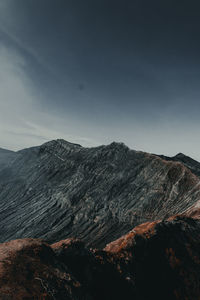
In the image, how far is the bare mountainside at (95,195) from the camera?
2400 cm

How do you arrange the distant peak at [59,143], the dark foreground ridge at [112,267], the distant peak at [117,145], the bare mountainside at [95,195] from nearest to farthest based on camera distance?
1. the dark foreground ridge at [112,267]
2. the bare mountainside at [95,195]
3. the distant peak at [117,145]
4. the distant peak at [59,143]

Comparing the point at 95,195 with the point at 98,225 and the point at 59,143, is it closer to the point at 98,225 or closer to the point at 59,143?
the point at 98,225

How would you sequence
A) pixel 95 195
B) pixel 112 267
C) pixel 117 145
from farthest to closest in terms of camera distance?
pixel 117 145 → pixel 95 195 → pixel 112 267

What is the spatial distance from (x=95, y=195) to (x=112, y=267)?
21948 millimetres

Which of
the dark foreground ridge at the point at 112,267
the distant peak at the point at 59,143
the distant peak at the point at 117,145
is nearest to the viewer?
the dark foreground ridge at the point at 112,267

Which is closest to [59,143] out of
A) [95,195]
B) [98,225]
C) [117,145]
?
[117,145]

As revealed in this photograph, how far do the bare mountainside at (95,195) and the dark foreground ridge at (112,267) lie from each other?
13.6 meters

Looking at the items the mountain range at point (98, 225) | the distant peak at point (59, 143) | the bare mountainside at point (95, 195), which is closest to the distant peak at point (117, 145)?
the bare mountainside at point (95, 195)

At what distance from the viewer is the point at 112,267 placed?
7113mm

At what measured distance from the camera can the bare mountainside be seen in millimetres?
24000

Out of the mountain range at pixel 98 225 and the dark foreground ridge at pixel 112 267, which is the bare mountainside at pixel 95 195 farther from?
the dark foreground ridge at pixel 112 267

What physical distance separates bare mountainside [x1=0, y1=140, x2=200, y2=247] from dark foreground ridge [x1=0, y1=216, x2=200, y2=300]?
13.6 meters

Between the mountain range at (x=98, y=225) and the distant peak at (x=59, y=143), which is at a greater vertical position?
the distant peak at (x=59, y=143)

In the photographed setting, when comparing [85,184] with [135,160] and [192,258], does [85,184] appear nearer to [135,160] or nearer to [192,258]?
[135,160]
